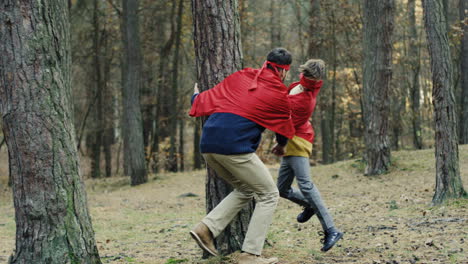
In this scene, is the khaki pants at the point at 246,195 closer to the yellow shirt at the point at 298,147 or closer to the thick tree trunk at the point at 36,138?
the yellow shirt at the point at 298,147

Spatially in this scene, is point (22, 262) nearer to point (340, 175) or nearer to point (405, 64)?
point (340, 175)

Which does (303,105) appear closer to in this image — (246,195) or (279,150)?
(279,150)

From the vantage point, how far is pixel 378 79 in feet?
45.3

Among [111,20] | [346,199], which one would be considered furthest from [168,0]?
[346,199]

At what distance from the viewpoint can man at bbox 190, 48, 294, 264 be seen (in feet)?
15.9

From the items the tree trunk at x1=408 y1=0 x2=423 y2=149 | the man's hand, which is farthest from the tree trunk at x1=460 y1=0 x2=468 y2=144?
the man's hand

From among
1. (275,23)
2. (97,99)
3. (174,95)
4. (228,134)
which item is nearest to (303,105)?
(228,134)

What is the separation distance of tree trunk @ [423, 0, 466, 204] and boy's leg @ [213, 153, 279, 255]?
4.47 meters

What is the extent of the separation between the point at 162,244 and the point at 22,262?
3151 mm

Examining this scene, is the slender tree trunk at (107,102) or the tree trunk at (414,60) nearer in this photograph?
the tree trunk at (414,60)

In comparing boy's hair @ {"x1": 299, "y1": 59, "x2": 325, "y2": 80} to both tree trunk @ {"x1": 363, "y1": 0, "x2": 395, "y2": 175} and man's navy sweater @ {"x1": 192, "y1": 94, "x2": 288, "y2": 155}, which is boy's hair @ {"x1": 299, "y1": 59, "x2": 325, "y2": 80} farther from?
tree trunk @ {"x1": 363, "y1": 0, "x2": 395, "y2": 175}

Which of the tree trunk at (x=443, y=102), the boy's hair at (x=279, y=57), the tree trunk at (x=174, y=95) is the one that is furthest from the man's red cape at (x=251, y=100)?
the tree trunk at (x=174, y=95)

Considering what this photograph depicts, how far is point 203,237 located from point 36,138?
1789mm

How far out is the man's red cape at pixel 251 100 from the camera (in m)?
4.89
